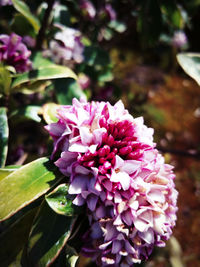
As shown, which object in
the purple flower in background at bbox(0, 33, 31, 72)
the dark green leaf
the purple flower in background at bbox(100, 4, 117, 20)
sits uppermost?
the purple flower in background at bbox(100, 4, 117, 20)

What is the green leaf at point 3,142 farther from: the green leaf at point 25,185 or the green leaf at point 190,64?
the green leaf at point 190,64

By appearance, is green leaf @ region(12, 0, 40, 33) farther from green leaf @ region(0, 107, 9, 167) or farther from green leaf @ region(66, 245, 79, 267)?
green leaf @ region(66, 245, 79, 267)

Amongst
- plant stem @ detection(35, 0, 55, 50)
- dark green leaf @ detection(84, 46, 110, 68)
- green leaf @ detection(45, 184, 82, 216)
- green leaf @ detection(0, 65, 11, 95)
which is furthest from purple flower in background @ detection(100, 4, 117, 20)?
green leaf @ detection(45, 184, 82, 216)

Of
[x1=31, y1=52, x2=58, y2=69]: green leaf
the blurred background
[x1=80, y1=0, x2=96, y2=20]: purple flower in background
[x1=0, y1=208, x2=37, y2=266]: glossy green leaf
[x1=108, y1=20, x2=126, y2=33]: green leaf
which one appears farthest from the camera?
[x1=108, y1=20, x2=126, y2=33]: green leaf

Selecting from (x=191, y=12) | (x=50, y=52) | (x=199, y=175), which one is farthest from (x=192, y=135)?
(x=50, y=52)

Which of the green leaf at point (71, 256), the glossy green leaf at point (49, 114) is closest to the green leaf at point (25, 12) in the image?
the glossy green leaf at point (49, 114)

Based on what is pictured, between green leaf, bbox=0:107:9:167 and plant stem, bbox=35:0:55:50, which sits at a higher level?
plant stem, bbox=35:0:55:50

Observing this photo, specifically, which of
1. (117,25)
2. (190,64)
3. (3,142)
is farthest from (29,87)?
(117,25)

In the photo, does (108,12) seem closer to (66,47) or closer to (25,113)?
(66,47)
